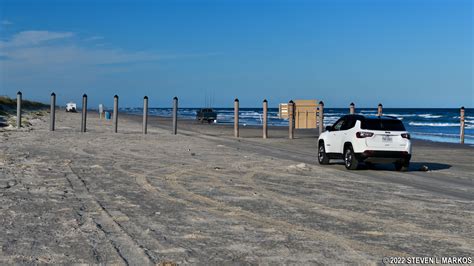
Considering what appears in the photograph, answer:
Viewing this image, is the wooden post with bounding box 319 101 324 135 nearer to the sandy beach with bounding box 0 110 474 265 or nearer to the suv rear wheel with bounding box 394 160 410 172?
the sandy beach with bounding box 0 110 474 265

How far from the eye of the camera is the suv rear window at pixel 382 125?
54.1ft

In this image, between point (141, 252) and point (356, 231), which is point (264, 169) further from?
point (141, 252)

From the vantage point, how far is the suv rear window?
54.1 ft

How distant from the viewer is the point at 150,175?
13516mm

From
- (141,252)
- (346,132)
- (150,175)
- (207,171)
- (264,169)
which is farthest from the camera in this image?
(346,132)

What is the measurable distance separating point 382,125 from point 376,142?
559mm

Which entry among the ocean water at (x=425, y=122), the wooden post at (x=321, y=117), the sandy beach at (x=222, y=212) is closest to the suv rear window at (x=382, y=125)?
the sandy beach at (x=222, y=212)

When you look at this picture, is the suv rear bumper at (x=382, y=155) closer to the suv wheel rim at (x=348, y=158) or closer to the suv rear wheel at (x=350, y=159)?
the suv rear wheel at (x=350, y=159)

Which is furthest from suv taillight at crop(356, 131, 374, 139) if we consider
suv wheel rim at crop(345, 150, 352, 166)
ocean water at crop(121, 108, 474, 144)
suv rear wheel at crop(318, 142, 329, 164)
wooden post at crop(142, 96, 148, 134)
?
ocean water at crop(121, 108, 474, 144)

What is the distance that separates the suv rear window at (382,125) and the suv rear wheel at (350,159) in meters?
0.75

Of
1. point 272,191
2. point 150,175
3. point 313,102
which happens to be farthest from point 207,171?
point 313,102

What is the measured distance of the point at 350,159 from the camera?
16656mm

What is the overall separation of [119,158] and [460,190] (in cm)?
Answer: 916

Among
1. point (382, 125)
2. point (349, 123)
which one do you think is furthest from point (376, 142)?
point (349, 123)
